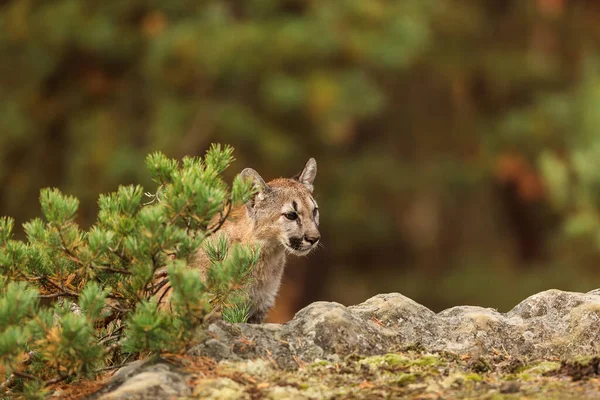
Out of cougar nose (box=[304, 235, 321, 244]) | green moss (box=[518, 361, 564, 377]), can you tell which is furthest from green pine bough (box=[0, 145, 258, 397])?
cougar nose (box=[304, 235, 321, 244])

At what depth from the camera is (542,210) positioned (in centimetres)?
2486

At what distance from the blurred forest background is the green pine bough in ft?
28.9

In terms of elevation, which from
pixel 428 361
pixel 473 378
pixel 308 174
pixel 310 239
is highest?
pixel 308 174

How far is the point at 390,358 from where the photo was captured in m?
5.21

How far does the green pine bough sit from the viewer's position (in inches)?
190

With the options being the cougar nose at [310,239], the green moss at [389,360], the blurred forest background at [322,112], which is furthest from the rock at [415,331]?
the blurred forest background at [322,112]

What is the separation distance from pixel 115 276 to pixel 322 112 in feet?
38.8

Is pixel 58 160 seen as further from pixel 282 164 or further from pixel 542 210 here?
pixel 542 210

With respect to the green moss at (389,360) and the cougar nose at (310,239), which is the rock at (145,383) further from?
the cougar nose at (310,239)

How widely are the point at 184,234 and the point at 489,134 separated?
62.2 ft

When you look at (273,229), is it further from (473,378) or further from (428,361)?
(473,378)

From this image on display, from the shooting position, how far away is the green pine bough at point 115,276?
4.83m

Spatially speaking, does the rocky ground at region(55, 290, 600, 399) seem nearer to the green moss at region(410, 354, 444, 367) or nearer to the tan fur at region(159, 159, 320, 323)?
the green moss at region(410, 354, 444, 367)

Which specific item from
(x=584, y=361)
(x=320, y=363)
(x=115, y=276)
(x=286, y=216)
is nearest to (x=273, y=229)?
(x=286, y=216)
